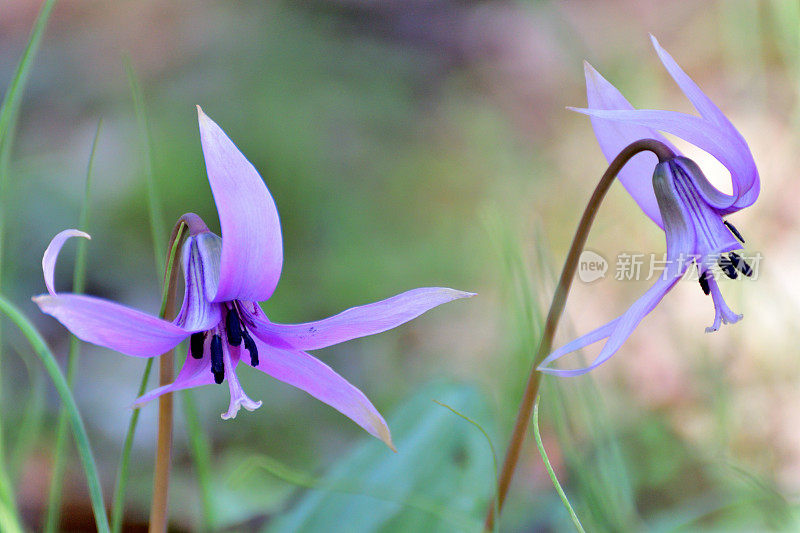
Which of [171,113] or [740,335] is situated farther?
[171,113]

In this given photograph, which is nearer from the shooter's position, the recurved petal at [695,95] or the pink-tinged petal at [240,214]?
the pink-tinged petal at [240,214]

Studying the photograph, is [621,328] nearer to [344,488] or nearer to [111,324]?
[111,324]

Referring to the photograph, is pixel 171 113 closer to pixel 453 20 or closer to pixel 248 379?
pixel 248 379

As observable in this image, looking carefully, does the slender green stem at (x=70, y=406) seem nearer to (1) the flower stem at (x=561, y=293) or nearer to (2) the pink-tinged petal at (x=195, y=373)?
(2) the pink-tinged petal at (x=195, y=373)

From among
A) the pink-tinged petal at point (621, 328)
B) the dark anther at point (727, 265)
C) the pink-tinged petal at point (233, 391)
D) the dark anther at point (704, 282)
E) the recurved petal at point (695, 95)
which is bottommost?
the pink-tinged petal at point (233, 391)

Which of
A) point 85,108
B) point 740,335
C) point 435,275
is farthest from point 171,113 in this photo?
point 740,335

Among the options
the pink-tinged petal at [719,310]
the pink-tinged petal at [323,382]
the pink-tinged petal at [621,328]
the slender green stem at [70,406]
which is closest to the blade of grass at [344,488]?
the pink-tinged petal at [323,382]

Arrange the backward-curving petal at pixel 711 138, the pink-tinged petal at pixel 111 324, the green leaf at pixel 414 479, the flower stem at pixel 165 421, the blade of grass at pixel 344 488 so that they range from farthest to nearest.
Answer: the green leaf at pixel 414 479 < the blade of grass at pixel 344 488 < the flower stem at pixel 165 421 < the backward-curving petal at pixel 711 138 < the pink-tinged petal at pixel 111 324
